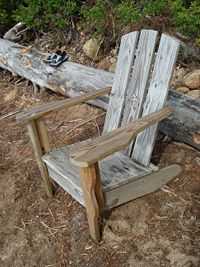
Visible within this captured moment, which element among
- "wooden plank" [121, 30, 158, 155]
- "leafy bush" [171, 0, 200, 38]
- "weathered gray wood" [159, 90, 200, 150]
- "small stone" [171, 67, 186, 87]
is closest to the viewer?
"wooden plank" [121, 30, 158, 155]

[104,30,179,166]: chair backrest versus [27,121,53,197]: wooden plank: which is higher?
[104,30,179,166]: chair backrest

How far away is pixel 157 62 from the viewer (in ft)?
7.88

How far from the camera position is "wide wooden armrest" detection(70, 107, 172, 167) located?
1.72 metres

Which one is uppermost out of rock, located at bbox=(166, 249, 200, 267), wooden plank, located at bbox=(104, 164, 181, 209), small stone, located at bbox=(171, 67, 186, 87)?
small stone, located at bbox=(171, 67, 186, 87)

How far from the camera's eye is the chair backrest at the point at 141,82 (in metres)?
2.34

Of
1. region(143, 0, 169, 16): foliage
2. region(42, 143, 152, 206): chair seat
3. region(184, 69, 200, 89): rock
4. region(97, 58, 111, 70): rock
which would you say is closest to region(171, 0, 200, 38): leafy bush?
region(143, 0, 169, 16): foliage

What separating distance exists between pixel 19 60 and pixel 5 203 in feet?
7.00

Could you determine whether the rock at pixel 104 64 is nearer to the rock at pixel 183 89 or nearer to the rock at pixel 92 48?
the rock at pixel 92 48

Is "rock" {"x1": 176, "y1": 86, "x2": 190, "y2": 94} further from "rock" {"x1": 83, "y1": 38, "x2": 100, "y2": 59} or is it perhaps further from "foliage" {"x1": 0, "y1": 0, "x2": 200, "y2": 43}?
"rock" {"x1": 83, "y1": 38, "x2": 100, "y2": 59}

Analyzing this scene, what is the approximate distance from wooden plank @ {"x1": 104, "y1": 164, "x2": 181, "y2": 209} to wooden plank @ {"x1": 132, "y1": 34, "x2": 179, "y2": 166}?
0.13 metres

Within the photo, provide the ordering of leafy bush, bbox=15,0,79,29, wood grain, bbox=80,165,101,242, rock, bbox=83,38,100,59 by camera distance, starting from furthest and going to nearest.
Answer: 1. leafy bush, bbox=15,0,79,29
2. rock, bbox=83,38,100,59
3. wood grain, bbox=80,165,101,242

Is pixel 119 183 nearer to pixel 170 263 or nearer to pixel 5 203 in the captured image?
pixel 170 263

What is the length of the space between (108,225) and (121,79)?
106cm

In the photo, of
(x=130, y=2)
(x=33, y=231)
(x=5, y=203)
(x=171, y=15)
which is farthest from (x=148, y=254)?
(x=130, y=2)
